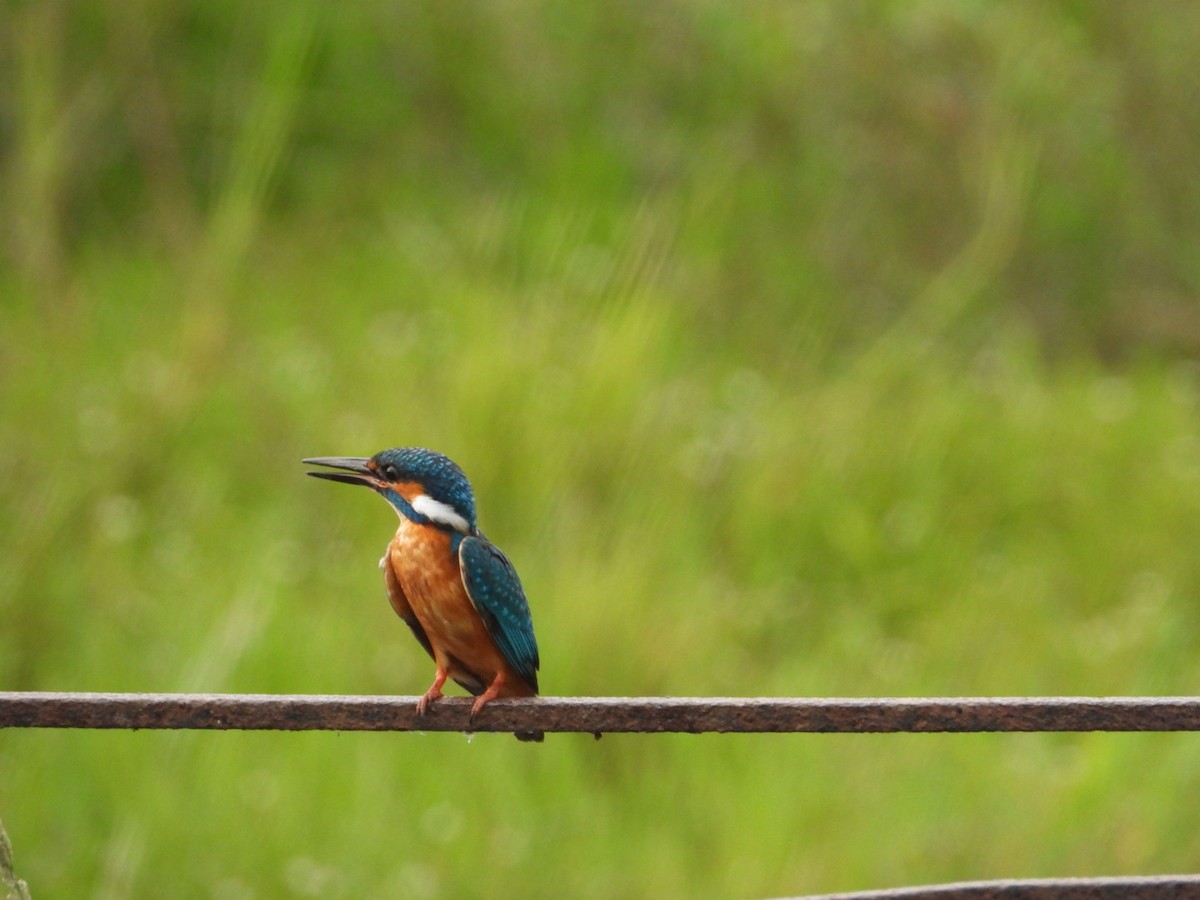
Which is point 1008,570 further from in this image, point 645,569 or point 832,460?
point 645,569

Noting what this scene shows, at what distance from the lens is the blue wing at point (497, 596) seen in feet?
6.83

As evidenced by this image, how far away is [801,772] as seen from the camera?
3805 mm

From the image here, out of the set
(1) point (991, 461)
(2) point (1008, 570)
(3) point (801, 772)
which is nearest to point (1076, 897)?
(3) point (801, 772)

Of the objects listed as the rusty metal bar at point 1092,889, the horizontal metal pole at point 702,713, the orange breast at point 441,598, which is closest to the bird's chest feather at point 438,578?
the orange breast at point 441,598

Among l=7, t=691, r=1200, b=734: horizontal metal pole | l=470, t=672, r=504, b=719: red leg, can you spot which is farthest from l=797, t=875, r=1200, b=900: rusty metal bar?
l=470, t=672, r=504, b=719: red leg

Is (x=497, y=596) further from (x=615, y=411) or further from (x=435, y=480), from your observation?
(x=615, y=411)

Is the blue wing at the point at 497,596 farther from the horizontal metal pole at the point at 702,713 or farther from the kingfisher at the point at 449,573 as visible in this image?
the horizontal metal pole at the point at 702,713

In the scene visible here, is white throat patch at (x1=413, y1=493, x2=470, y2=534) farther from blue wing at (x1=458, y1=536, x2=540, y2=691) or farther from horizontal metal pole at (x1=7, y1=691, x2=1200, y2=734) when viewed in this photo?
horizontal metal pole at (x1=7, y1=691, x2=1200, y2=734)

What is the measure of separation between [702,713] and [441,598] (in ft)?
2.74

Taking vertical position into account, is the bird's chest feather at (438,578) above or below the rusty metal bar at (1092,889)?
above

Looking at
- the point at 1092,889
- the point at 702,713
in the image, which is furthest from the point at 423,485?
the point at 1092,889

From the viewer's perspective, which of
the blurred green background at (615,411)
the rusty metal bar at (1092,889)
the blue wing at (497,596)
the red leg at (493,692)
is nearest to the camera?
the rusty metal bar at (1092,889)

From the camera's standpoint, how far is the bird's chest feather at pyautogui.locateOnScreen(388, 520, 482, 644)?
2.11m

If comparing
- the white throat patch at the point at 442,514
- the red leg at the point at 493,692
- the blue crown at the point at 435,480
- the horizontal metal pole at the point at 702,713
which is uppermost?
the blue crown at the point at 435,480
